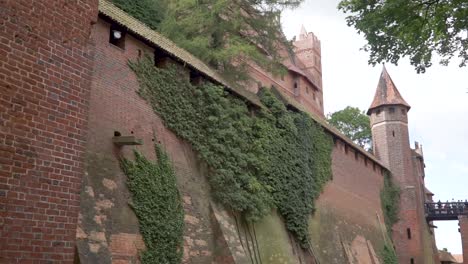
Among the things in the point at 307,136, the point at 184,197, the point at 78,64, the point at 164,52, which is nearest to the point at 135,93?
the point at 164,52

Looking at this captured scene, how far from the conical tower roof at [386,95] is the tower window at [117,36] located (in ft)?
86.4

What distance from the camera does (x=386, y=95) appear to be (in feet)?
117

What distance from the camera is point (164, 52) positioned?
1313cm

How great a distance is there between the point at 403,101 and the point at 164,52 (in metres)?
25.9

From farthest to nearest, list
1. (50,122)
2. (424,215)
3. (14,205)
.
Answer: (424,215)
(50,122)
(14,205)

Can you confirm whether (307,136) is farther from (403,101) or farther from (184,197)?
(403,101)

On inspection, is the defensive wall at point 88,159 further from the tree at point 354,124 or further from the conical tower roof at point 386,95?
the tree at point 354,124

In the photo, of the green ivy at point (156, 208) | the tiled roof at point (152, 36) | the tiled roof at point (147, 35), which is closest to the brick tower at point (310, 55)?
the tiled roof at point (152, 36)

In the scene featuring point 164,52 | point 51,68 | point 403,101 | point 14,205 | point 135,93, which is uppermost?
point 403,101

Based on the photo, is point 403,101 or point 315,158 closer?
point 315,158

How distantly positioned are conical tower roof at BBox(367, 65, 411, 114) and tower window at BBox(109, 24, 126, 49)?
26.3 meters

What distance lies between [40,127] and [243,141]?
33.4 ft

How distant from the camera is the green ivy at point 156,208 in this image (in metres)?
10.6

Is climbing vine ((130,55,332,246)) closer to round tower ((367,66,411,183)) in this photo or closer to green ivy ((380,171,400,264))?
green ivy ((380,171,400,264))
